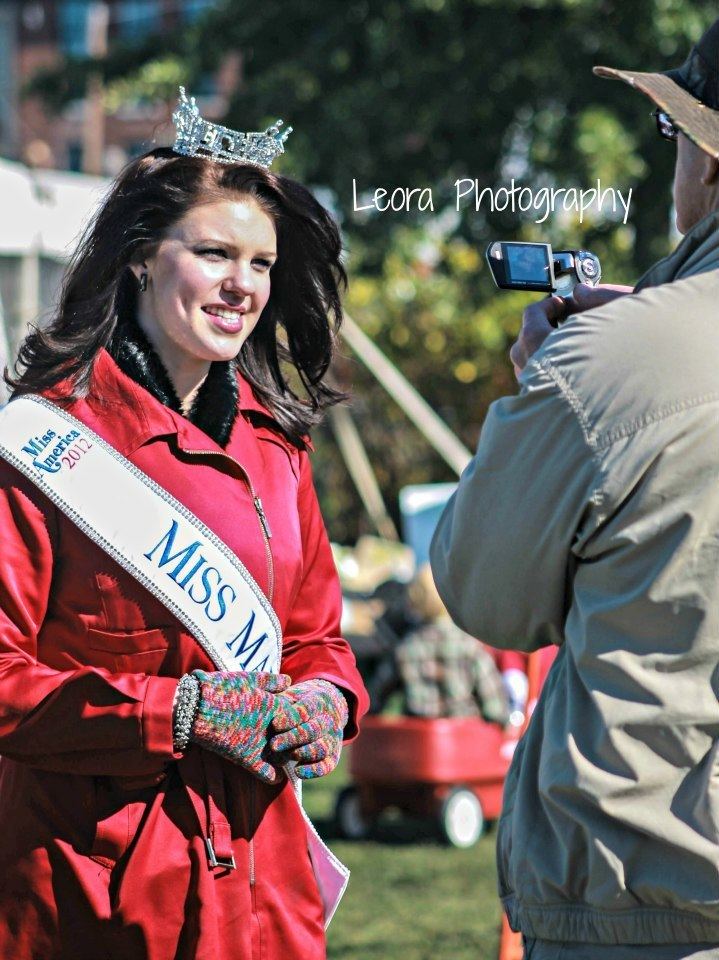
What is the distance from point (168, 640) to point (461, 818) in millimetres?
4640

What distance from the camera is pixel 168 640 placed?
92.9 inches

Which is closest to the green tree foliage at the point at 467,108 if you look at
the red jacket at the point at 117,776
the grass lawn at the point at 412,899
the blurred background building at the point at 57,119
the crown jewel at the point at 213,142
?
the blurred background building at the point at 57,119

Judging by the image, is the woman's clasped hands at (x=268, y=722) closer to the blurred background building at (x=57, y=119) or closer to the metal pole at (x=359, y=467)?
the blurred background building at (x=57, y=119)

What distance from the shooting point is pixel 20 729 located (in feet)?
7.26

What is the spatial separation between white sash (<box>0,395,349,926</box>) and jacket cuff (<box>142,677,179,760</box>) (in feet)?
0.60

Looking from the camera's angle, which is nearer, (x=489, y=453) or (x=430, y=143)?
(x=489, y=453)

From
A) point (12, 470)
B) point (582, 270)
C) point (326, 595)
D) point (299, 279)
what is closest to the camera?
point (582, 270)

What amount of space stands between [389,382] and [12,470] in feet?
27.3

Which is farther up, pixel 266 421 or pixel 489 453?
pixel 489 453

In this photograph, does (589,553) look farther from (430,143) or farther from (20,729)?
(430,143)

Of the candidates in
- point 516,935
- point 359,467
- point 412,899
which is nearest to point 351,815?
point 412,899

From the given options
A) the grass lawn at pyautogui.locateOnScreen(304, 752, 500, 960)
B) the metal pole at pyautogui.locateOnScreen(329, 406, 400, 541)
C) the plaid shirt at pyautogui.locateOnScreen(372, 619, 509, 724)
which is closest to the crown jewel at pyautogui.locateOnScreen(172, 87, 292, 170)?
the grass lawn at pyautogui.locateOnScreen(304, 752, 500, 960)

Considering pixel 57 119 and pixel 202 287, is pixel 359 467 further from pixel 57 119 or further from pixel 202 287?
pixel 202 287

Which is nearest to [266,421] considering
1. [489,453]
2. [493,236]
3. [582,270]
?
[582,270]
